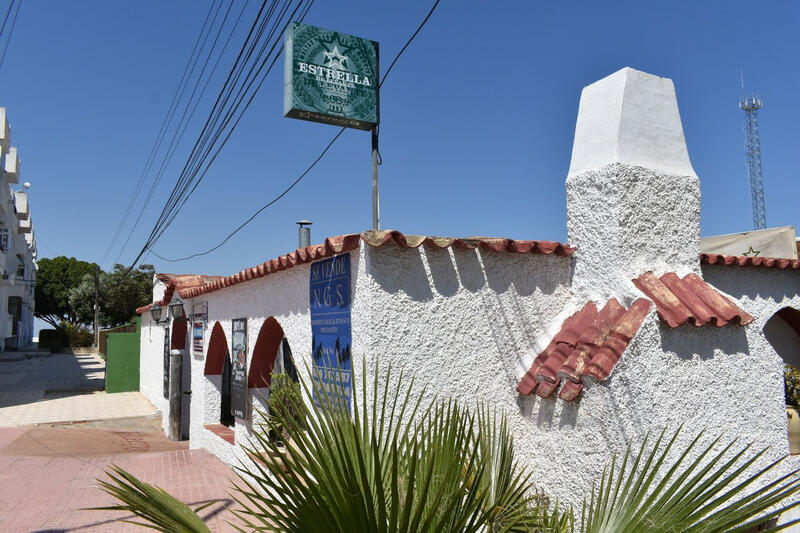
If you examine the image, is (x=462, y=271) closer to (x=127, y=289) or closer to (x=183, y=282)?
(x=183, y=282)

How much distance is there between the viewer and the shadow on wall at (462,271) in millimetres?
4543

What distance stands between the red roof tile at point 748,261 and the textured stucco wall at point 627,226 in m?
0.28

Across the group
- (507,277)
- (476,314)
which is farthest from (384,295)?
(507,277)

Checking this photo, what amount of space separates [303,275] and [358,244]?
1.30 meters

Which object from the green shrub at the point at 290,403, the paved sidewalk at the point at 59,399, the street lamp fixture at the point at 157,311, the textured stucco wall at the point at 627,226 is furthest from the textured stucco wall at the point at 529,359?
the paved sidewalk at the point at 59,399

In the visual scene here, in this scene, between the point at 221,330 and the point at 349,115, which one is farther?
the point at 221,330

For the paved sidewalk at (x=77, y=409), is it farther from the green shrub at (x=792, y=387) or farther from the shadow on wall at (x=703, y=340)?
the green shrub at (x=792, y=387)

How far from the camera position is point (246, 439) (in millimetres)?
7961

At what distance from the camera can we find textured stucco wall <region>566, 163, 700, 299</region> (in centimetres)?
494

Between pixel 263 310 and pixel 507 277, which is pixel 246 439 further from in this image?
pixel 507 277

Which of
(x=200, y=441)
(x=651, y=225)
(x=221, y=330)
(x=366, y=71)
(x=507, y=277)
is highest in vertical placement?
(x=366, y=71)

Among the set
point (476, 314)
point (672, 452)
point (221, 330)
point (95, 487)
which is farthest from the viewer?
point (221, 330)

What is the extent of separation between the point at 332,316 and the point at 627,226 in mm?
2664

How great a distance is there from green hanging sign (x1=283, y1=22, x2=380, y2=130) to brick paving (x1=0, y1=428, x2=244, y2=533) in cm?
449
